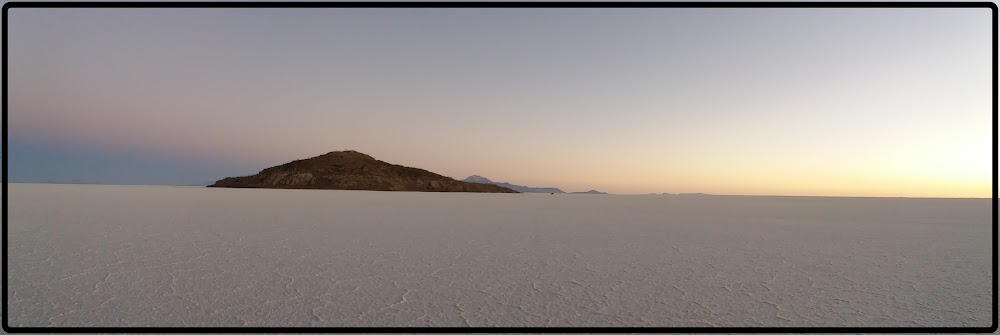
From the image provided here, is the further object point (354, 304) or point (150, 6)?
point (354, 304)

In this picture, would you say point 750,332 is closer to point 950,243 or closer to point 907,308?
point 907,308

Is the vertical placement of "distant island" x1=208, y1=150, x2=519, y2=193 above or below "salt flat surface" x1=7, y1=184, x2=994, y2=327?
above

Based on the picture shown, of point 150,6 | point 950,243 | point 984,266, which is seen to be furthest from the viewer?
point 950,243

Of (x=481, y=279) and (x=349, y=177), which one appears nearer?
(x=481, y=279)

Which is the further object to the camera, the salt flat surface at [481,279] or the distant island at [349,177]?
the distant island at [349,177]

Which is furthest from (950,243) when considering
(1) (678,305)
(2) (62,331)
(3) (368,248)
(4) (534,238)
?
(2) (62,331)

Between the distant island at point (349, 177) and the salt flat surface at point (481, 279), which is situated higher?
the distant island at point (349, 177)

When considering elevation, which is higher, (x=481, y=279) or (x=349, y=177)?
(x=349, y=177)

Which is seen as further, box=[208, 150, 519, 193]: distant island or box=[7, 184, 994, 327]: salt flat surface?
box=[208, 150, 519, 193]: distant island
